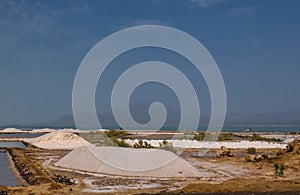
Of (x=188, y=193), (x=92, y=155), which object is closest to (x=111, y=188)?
(x=188, y=193)

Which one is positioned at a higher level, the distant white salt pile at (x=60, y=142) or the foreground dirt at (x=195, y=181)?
the distant white salt pile at (x=60, y=142)

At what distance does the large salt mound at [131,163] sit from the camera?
17953 mm

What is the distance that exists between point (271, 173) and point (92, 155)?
873 centimetres

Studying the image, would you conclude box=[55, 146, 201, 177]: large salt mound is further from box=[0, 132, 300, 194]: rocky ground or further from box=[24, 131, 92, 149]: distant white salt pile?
box=[24, 131, 92, 149]: distant white salt pile

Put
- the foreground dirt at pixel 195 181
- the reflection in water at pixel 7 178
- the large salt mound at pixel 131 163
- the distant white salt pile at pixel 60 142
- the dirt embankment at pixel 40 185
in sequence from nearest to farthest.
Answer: the foreground dirt at pixel 195 181 < the dirt embankment at pixel 40 185 < the reflection in water at pixel 7 178 < the large salt mound at pixel 131 163 < the distant white salt pile at pixel 60 142

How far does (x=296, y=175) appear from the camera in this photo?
17.5 m

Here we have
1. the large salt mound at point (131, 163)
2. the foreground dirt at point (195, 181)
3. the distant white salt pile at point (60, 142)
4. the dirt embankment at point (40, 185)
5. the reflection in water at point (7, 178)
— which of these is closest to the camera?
the foreground dirt at point (195, 181)

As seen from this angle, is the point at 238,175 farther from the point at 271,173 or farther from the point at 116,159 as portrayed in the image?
the point at 116,159

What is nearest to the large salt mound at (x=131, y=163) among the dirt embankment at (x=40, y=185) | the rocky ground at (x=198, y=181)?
the rocky ground at (x=198, y=181)

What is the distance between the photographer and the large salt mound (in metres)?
18.0

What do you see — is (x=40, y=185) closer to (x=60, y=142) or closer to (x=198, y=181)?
(x=198, y=181)

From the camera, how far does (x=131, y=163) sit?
19109 mm

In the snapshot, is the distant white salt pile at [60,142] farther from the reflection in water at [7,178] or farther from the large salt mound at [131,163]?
the large salt mound at [131,163]

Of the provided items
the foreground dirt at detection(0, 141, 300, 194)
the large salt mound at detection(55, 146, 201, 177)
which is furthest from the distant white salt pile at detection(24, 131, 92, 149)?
the large salt mound at detection(55, 146, 201, 177)
